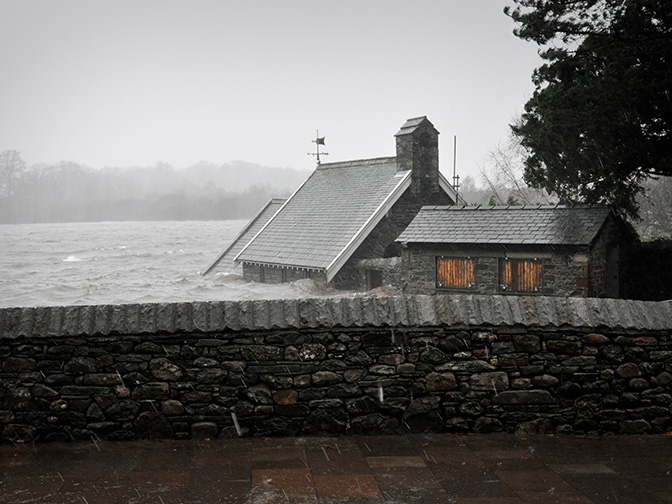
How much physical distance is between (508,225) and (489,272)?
166 cm

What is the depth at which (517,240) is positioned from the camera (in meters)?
20.9

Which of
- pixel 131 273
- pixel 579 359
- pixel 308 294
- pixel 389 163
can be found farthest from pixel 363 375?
pixel 131 273

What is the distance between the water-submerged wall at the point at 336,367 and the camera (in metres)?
5.80

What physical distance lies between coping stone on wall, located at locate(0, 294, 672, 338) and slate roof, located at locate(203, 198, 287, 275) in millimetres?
28966

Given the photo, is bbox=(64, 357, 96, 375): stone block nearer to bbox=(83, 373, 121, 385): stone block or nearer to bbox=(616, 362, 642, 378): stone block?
bbox=(83, 373, 121, 385): stone block

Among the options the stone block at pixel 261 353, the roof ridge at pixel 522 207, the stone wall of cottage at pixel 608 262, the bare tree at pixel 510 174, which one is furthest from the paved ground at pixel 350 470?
the bare tree at pixel 510 174

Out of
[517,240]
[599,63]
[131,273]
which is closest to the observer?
[599,63]

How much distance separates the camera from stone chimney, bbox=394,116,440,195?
95.3 ft

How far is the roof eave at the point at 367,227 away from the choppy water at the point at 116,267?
1.03 m

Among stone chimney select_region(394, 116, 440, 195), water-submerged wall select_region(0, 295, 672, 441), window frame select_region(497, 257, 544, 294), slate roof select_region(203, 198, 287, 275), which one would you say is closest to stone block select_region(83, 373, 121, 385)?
water-submerged wall select_region(0, 295, 672, 441)

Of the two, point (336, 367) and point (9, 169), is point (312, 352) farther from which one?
point (9, 169)

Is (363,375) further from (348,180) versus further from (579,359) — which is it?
(348,180)

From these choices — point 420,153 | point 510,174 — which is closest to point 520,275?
point 420,153

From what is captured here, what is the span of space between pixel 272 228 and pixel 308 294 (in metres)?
7.11
